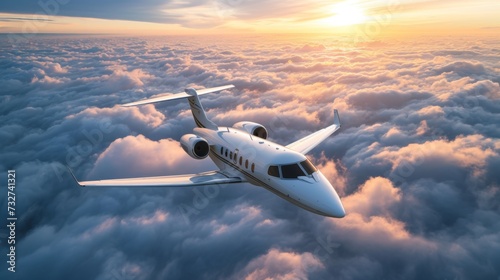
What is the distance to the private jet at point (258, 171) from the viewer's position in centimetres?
1571

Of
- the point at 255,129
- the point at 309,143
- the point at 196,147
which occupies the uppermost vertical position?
the point at 255,129

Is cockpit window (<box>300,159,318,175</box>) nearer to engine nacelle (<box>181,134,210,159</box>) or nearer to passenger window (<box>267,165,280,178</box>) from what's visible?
passenger window (<box>267,165,280,178</box>)

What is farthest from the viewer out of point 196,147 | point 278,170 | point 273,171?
point 196,147

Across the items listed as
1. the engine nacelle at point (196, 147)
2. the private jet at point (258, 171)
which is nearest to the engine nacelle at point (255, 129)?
the private jet at point (258, 171)

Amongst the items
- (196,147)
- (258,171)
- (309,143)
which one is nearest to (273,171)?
(258,171)

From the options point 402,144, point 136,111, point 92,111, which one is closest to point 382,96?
point 402,144

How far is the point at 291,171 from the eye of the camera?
16.9 metres

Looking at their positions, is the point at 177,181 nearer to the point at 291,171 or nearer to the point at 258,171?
the point at 258,171

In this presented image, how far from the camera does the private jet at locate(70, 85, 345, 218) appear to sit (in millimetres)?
15711

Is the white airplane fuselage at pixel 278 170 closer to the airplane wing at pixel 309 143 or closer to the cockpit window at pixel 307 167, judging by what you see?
the cockpit window at pixel 307 167

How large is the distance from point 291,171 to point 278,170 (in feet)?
2.80

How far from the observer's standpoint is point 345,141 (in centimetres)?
7150

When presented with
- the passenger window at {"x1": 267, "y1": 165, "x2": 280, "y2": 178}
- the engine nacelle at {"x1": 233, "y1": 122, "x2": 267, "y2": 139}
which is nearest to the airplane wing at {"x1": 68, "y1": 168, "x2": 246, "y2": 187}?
the passenger window at {"x1": 267, "y1": 165, "x2": 280, "y2": 178}

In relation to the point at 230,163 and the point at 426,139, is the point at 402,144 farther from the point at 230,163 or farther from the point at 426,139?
the point at 230,163
